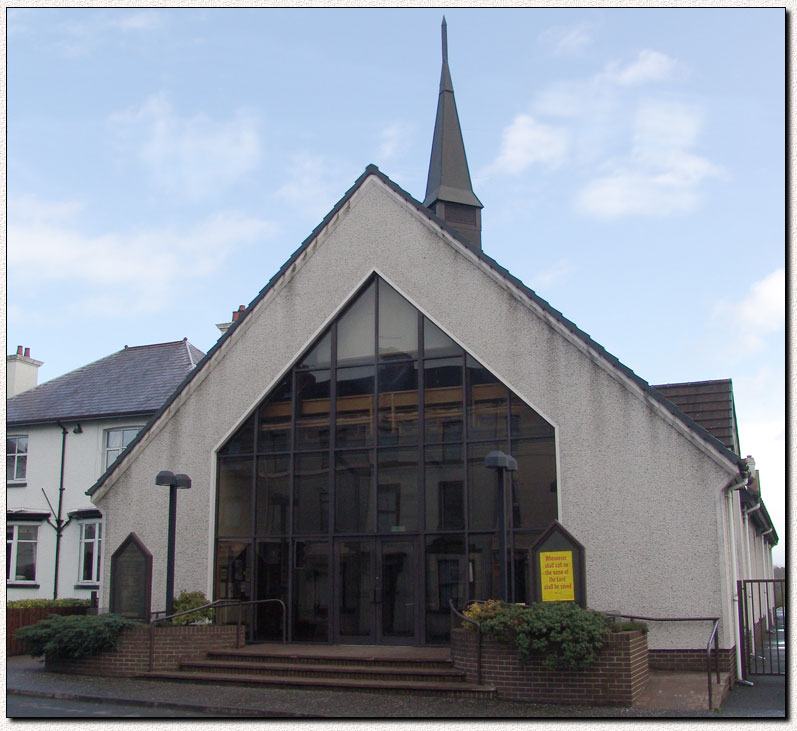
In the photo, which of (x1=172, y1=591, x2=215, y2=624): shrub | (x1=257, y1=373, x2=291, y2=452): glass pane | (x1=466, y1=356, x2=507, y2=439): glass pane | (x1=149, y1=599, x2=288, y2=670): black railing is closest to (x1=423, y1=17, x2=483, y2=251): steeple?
(x1=466, y1=356, x2=507, y2=439): glass pane

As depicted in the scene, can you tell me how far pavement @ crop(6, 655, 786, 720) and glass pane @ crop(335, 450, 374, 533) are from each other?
381 centimetres

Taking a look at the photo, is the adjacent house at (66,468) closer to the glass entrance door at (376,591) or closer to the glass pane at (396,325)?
the glass pane at (396,325)

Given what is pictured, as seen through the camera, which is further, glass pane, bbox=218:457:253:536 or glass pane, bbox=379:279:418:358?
glass pane, bbox=218:457:253:536

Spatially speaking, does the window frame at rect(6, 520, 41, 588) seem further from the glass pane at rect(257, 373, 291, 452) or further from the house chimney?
the glass pane at rect(257, 373, 291, 452)

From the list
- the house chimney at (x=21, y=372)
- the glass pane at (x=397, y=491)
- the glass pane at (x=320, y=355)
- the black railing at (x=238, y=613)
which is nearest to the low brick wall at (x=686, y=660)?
the glass pane at (x=397, y=491)

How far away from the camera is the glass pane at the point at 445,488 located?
16078 mm

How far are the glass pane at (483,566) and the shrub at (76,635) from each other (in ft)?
19.0

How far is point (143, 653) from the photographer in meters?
15.3

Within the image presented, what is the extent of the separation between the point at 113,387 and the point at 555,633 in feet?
65.3

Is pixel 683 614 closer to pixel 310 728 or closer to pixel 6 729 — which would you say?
pixel 310 728

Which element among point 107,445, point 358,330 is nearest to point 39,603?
point 107,445

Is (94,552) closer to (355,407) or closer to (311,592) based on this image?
(311,592)

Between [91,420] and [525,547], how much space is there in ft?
52.6

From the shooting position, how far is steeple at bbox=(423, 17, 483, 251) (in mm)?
22062
